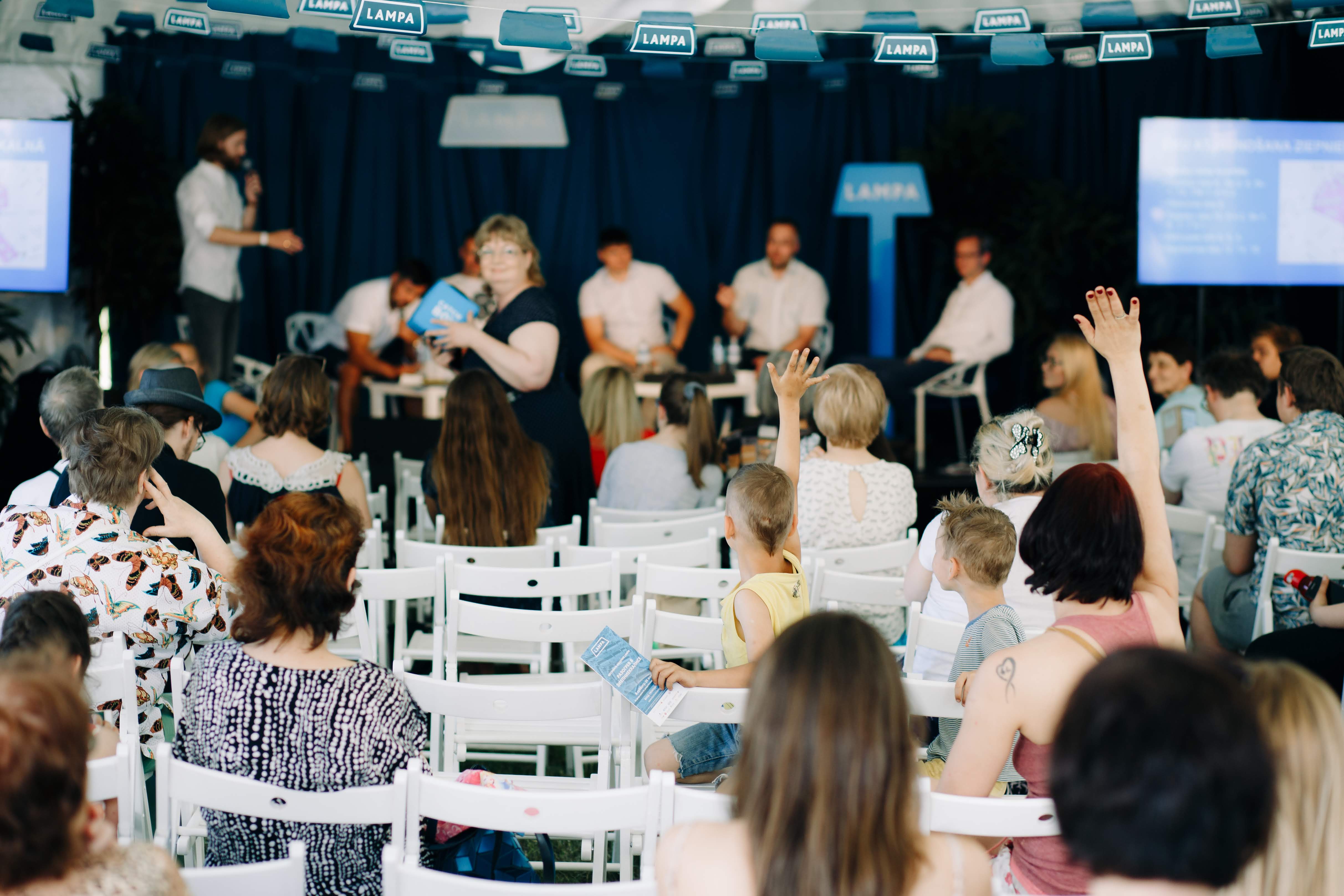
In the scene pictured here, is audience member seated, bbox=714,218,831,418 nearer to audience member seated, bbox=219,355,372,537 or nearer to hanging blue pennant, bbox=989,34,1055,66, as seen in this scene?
hanging blue pennant, bbox=989,34,1055,66

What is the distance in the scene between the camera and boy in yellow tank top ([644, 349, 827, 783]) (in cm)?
276

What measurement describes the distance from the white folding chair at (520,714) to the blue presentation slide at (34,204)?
4417 millimetres

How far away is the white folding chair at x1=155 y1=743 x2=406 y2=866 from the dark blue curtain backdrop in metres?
7.66

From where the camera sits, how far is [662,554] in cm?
392

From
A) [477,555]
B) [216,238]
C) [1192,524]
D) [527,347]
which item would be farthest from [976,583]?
[216,238]

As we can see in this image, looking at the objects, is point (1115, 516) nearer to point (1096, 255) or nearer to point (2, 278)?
point (2, 278)

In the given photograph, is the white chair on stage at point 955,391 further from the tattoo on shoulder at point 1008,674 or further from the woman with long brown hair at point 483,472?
the tattoo on shoulder at point 1008,674

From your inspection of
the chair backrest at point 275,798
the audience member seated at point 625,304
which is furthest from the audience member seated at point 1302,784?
the audience member seated at point 625,304

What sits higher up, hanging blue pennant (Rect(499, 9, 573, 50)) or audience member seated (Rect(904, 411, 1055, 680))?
hanging blue pennant (Rect(499, 9, 573, 50))

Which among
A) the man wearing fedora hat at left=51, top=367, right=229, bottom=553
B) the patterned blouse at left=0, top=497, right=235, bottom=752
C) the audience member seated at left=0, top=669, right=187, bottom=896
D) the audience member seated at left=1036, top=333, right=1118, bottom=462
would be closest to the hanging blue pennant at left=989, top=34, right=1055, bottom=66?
the audience member seated at left=1036, top=333, right=1118, bottom=462

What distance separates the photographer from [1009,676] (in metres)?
2.06

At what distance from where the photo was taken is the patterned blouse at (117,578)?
8.70 ft

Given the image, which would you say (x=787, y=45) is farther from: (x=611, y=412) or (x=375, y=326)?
(x=375, y=326)

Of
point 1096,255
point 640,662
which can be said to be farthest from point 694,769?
point 1096,255
